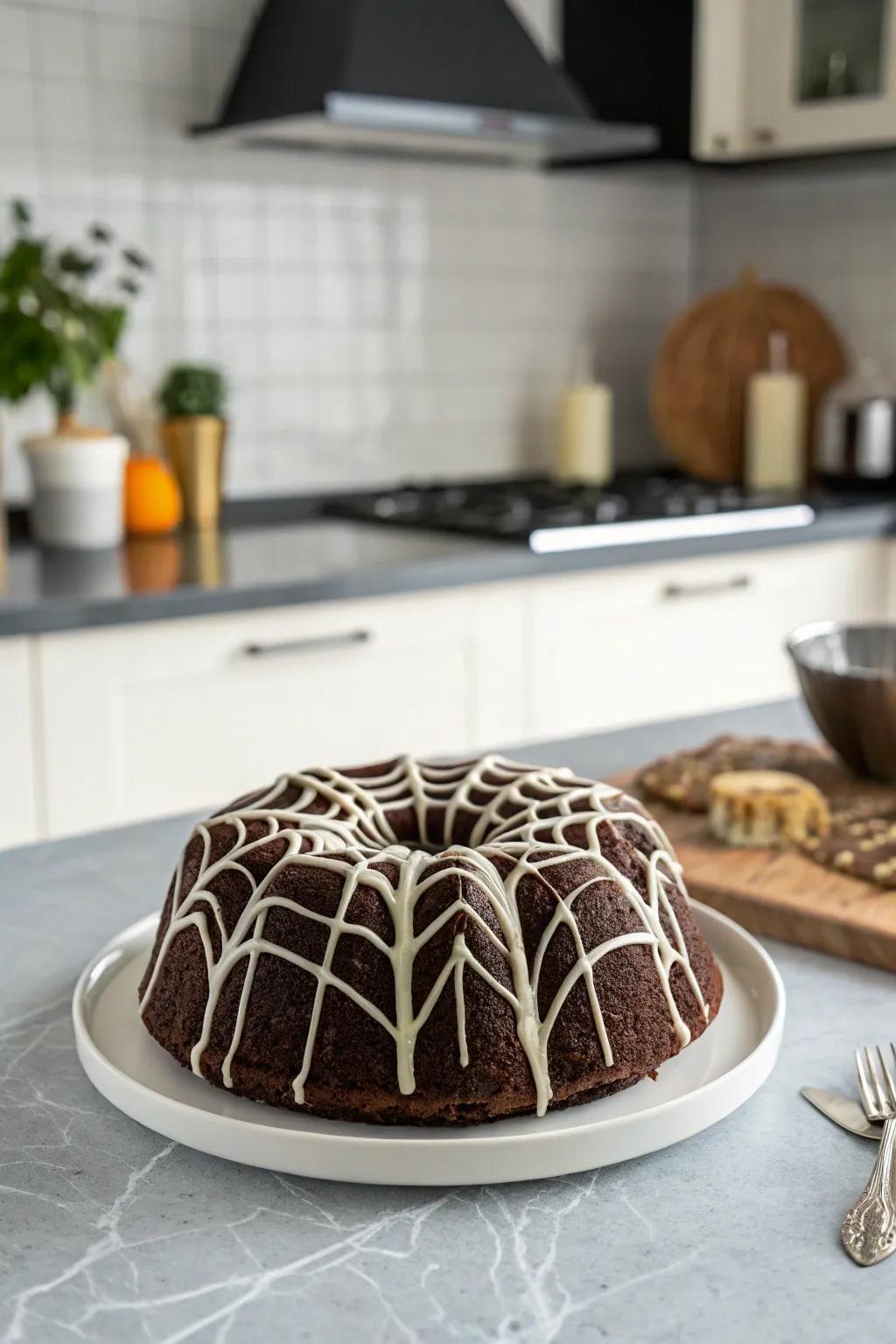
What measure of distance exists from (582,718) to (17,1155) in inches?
75.6

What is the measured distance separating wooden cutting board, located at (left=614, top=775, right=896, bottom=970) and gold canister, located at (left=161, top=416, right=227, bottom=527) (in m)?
1.80

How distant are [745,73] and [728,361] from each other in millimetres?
597

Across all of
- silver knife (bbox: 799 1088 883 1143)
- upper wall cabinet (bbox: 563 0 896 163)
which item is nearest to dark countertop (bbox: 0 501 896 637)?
upper wall cabinet (bbox: 563 0 896 163)

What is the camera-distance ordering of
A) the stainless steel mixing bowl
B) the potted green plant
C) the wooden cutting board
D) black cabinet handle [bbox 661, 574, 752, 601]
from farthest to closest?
black cabinet handle [bbox 661, 574, 752, 601]
the potted green plant
the stainless steel mixing bowl
the wooden cutting board

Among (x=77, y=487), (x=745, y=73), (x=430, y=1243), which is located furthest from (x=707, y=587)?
(x=430, y=1243)

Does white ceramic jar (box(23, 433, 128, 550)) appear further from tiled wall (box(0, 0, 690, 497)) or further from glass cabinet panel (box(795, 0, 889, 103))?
glass cabinet panel (box(795, 0, 889, 103))

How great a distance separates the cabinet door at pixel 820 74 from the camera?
291 centimetres

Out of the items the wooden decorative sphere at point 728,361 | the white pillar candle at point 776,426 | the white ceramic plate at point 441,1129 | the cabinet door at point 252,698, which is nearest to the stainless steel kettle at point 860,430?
the white pillar candle at point 776,426

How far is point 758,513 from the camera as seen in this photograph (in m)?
2.73

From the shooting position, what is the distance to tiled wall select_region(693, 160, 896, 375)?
328 centimetres

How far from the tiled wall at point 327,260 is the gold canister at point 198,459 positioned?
0.70 feet

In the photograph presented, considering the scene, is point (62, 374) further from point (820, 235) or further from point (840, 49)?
point (820, 235)

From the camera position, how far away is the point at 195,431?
268 centimetres

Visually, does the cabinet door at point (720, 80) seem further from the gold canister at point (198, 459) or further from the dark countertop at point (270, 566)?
the gold canister at point (198, 459)
